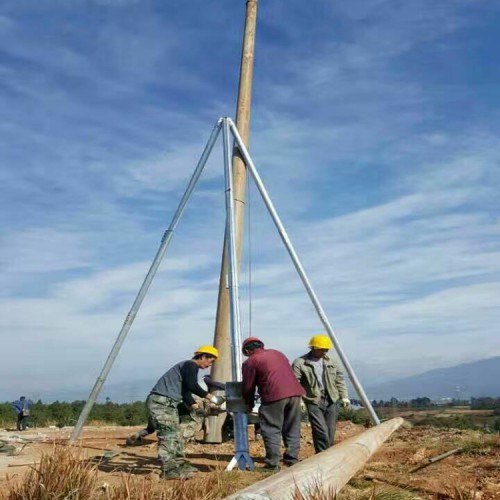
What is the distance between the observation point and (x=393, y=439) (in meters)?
12.6

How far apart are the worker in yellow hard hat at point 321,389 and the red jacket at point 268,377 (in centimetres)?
103

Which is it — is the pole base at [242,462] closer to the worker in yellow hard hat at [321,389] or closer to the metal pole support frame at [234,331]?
the metal pole support frame at [234,331]

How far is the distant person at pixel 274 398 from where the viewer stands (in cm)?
852

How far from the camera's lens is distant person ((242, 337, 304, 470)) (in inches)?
335

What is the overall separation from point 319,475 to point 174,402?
266cm

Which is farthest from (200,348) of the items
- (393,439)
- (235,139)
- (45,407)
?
(45,407)

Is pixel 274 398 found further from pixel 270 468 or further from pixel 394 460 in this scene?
pixel 394 460

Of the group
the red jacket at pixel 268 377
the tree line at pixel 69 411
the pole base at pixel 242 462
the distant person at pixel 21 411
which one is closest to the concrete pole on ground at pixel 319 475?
the red jacket at pixel 268 377

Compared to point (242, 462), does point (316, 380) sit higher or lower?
higher

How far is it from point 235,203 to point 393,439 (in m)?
5.06

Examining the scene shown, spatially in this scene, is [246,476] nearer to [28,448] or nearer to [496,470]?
[496,470]

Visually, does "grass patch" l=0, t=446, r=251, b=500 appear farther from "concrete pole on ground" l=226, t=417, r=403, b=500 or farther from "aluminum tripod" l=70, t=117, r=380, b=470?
"aluminum tripod" l=70, t=117, r=380, b=470

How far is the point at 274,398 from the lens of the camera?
852 centimetres

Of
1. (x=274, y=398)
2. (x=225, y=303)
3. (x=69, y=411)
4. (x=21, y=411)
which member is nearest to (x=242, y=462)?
(x=274, y=398)
